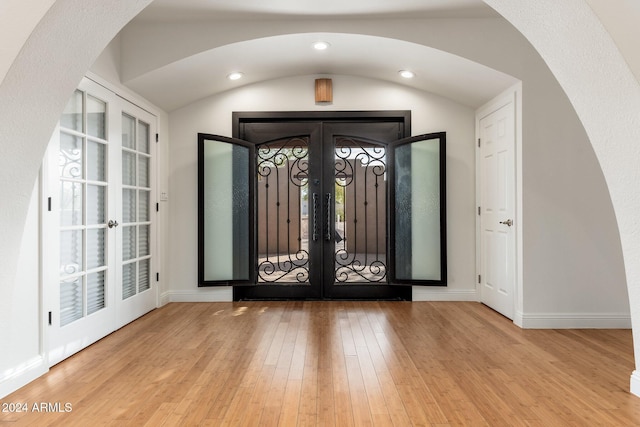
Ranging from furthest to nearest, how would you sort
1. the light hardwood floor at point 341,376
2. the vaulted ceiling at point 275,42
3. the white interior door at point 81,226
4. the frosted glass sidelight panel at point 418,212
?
the frosted glass sidelight panel at point 418,212
the vaulted ceiling at point 275,42
the white interior door at point 81,226
the light hardwood floor at point 341,376

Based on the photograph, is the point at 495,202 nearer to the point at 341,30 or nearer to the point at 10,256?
the point at 341,30

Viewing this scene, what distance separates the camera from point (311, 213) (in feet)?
15.0

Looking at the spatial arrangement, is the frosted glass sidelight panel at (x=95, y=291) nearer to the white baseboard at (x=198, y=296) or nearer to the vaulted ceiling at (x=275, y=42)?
the white baseboard at (x=198, y=296)

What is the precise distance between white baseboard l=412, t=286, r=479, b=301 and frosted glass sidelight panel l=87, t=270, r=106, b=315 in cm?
304

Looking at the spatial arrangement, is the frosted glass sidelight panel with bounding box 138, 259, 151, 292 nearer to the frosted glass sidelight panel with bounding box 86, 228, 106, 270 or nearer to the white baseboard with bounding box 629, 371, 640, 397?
the frosted glass sidelight panel with bounding box 86, 228, 106, 270

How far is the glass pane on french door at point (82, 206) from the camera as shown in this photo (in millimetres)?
2840

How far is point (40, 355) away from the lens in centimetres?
251

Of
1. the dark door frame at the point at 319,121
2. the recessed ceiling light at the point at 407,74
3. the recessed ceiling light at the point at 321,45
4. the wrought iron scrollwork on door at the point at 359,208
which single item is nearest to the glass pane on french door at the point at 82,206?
the dark door frame at the point at 319,121

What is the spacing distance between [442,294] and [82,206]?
3.52m

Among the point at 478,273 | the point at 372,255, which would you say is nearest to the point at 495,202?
the point at 478,273

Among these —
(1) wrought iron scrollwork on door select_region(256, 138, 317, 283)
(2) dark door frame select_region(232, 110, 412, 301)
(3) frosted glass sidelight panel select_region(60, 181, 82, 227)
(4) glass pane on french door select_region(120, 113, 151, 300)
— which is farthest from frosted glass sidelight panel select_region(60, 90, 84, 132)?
(1) wrought iron scrollwork on door select_region(256, 138, 317, 283)

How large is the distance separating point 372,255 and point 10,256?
3366mm

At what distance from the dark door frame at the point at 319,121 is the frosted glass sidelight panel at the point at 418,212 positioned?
239 mm

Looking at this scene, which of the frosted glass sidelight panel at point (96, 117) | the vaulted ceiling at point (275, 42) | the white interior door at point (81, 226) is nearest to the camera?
the white interior door at point (81, 226)
